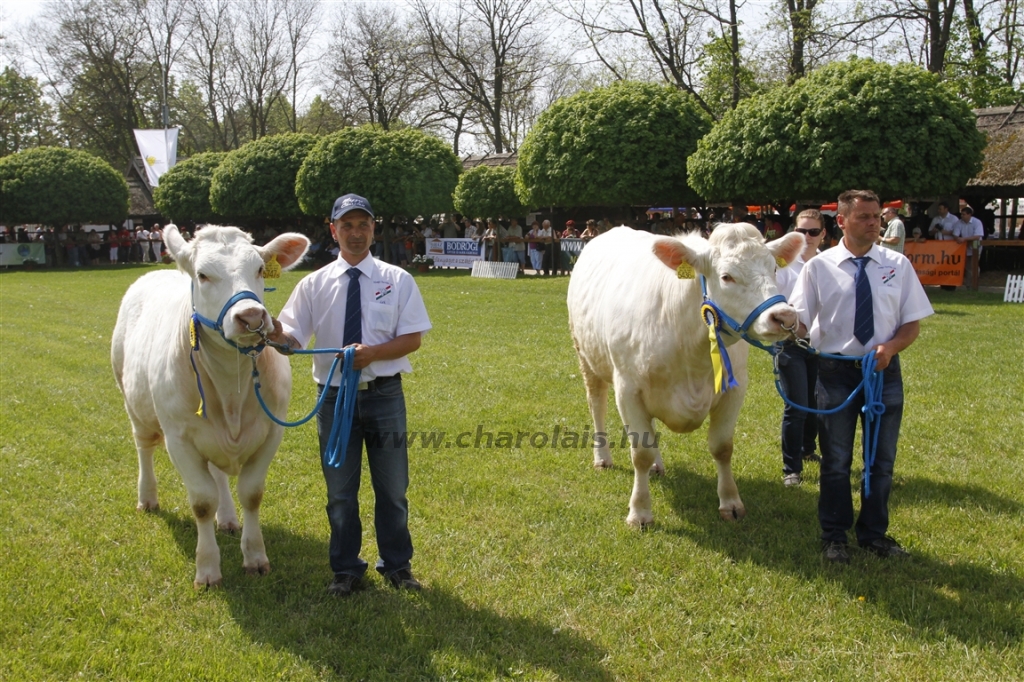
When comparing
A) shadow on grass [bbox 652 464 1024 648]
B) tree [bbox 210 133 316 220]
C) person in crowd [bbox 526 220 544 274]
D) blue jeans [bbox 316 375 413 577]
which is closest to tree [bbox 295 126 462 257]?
tree [bbox 210 133 316 220]

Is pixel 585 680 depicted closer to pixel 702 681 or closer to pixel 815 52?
pixel 702 681

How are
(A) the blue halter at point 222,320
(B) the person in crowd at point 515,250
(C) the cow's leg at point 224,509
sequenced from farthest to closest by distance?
1. (B) the person in crowd at point 515,250
2. (C) the cow's leg at point 224,509
3. (A) the blue halter at point 222,320

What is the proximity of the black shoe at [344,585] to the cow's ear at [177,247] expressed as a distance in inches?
74.5

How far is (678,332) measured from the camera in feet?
17.3

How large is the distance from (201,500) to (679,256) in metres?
3.13

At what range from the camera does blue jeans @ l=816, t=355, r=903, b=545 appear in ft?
15.5

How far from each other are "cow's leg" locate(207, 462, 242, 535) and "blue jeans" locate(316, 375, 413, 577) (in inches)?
51.3

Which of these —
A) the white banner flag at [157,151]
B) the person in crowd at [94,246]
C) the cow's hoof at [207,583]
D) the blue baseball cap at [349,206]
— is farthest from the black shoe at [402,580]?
the white banner flag at [157,151]

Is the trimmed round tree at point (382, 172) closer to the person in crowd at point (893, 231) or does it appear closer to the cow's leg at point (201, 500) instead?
the person in crowd at point (893, 231)

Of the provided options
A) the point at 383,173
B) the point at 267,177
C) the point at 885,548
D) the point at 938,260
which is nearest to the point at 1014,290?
the point at 938,260

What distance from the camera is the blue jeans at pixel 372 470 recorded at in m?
4.38

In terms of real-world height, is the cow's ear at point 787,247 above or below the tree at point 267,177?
below

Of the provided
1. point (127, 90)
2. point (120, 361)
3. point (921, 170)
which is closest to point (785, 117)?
point (921, 170)

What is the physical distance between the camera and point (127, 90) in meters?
51.4
